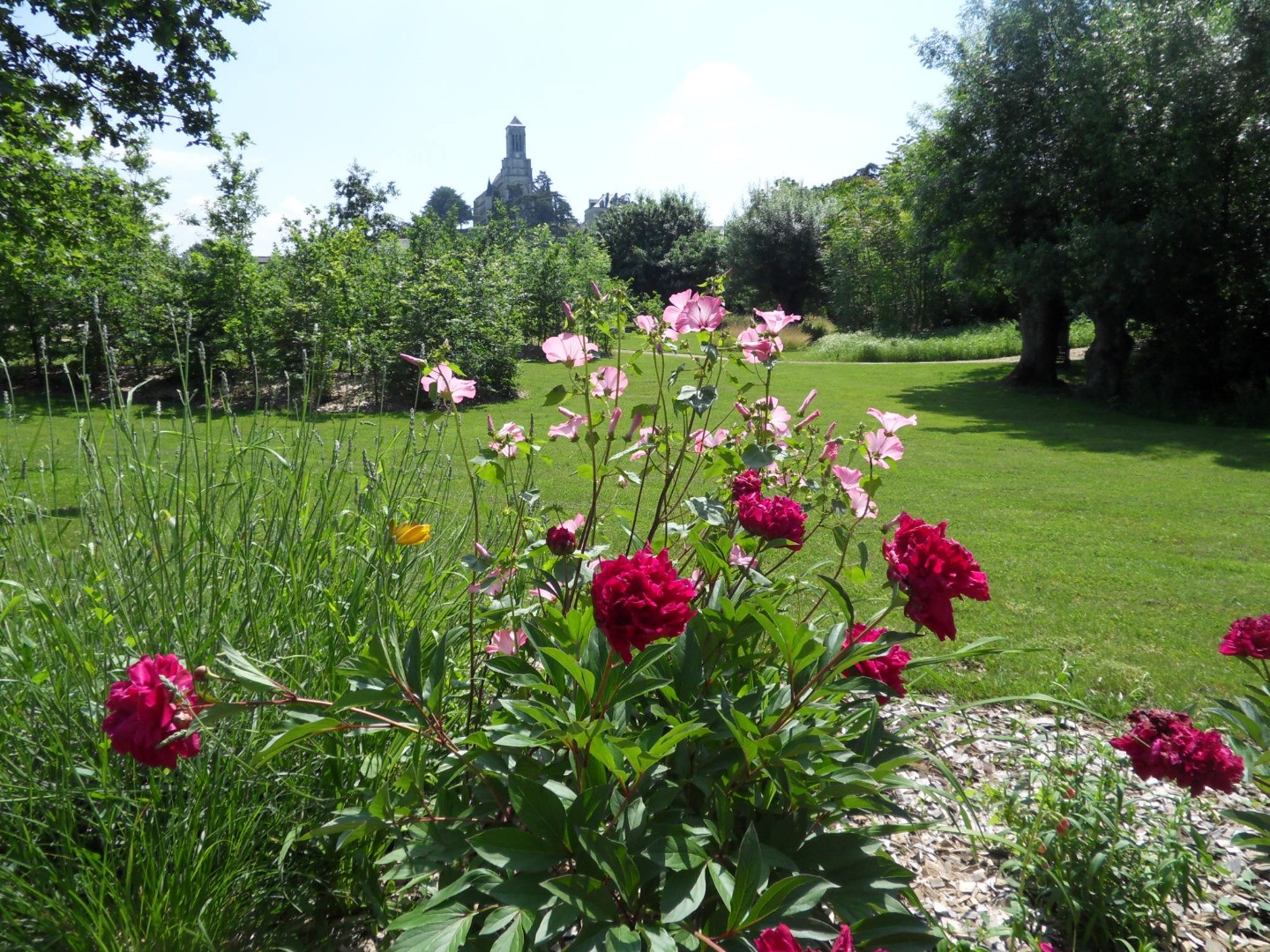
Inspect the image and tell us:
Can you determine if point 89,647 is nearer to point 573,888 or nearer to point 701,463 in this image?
point 573,888

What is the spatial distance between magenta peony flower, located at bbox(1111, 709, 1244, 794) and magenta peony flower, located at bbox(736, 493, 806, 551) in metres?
0.92

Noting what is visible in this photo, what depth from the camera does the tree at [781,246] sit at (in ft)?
91.5

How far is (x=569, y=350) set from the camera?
1.80 meters

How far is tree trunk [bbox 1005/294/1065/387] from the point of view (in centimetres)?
1474

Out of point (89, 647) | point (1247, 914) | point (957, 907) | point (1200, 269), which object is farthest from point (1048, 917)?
point (1200, 269)

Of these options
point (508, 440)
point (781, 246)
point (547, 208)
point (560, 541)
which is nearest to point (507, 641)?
point (560, 541)

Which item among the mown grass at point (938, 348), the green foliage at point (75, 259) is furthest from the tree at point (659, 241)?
the green foliage at point (75, 259)

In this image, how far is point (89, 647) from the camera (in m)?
1.64

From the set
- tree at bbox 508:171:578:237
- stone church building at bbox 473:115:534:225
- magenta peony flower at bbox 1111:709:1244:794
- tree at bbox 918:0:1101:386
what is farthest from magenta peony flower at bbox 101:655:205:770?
stone church building at bbox 473:115:534:225

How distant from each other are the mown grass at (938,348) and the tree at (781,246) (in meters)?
6.95

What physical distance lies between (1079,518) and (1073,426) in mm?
5559

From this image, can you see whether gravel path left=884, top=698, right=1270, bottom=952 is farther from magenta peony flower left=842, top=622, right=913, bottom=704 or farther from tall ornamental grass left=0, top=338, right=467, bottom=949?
tall ornamental grass left=0, top=338, right=467, bottom=949

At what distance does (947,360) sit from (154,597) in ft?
66.1

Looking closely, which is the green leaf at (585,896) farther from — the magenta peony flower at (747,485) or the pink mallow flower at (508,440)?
the pink mallow flower at (508,440)
